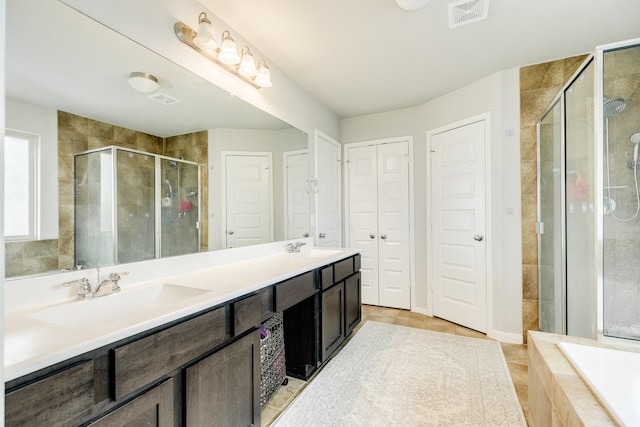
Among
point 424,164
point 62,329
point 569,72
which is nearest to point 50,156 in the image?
point 62,329

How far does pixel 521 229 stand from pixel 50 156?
333cm

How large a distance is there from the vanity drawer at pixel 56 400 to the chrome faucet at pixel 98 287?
0.50m

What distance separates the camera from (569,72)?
2.52 m

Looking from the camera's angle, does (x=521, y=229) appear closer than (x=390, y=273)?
Yes

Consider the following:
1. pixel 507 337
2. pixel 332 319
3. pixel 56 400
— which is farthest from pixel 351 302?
pixel 56 400

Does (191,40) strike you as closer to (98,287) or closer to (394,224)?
(98,287)

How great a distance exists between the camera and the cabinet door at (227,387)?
1073 mm

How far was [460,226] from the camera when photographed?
9.96 feet

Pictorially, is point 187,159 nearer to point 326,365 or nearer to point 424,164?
point 326,365

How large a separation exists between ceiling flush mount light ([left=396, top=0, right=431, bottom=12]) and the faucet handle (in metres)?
2.20

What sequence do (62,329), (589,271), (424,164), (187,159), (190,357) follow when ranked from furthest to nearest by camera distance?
(424,164) → (589,271) → (187,159) → (190,357) → (62,329)

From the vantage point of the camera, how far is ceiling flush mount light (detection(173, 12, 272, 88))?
162cm

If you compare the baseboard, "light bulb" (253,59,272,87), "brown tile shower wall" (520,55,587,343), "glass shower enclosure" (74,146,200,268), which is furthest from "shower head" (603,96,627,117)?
"glass shower enclosure" (74,146,200,268)

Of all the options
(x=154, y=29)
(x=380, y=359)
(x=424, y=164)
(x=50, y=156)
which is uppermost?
(x=154, y=29)
